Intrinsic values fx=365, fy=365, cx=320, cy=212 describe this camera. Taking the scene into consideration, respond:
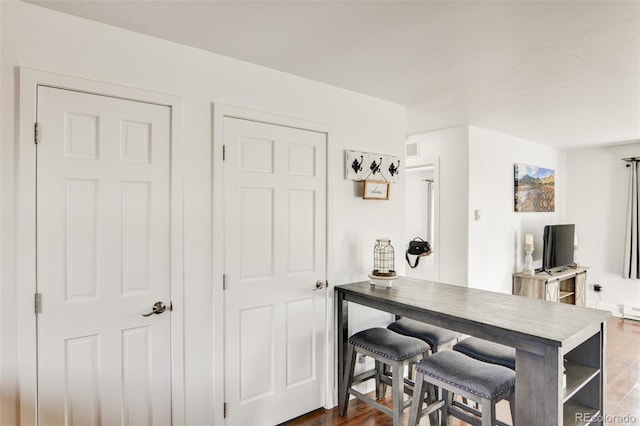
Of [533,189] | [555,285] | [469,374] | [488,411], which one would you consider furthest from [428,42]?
[555,285]

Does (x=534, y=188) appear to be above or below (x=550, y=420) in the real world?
above

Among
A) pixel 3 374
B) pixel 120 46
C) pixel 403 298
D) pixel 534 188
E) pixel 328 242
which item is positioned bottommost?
pixel 3 374

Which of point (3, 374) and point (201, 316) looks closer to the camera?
point (3, 374)

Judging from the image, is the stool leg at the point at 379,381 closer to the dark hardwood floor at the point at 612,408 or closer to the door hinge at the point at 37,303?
the dark hardwood floor at the point at 612,408

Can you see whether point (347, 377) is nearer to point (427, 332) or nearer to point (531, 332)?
point (427, 332)

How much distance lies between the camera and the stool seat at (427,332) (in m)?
2.50

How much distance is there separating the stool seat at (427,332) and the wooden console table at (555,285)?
91.0 inches

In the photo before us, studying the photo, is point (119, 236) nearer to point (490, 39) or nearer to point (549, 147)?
point (490, 39)

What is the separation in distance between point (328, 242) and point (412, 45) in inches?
55.0

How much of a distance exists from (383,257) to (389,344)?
0.67m

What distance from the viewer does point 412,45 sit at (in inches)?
80.5

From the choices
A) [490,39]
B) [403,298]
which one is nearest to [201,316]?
[403,298]

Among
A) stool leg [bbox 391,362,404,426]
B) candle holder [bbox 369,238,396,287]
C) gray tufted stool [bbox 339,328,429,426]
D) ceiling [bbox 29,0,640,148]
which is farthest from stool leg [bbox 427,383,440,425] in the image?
ceiling [bbox 29,0,640,148]

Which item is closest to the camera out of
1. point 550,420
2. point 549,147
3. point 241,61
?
point 550,420
